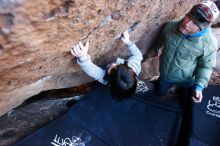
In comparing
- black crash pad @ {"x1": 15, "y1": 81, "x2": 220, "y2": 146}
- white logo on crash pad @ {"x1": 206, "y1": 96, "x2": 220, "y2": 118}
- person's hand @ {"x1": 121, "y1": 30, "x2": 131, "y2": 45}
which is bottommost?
white logo on crash pad @ {"x1": 206, "y1": 96, "x2": 220, "y2": 118}

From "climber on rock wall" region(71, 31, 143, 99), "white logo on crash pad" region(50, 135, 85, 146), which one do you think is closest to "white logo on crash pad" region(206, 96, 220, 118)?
"climber on rock wall" region(71, 31, 143, 99)

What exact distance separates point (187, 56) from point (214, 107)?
676mm

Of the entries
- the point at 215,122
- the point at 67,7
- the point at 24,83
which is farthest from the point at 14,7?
the point at 215,122

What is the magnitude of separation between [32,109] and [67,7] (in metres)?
1.56

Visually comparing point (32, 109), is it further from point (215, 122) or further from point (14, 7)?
point (215, 122)

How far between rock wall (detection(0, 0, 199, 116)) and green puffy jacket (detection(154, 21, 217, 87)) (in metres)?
0.26

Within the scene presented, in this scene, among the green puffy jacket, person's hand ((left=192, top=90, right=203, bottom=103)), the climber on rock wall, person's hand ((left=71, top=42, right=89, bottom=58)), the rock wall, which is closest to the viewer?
the rock wall

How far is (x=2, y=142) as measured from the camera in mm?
2672

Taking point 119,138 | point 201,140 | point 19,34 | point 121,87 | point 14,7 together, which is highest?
point 14,7

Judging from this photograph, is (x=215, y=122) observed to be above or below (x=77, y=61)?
below

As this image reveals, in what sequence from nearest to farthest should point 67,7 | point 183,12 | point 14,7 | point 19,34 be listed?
point 14,7 < point 19,34 < point 67,7 < point 183,12

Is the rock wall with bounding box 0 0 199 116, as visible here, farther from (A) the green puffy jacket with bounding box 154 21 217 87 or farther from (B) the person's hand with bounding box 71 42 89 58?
(A) the green puffy jacket with bounding box 154 21 217 87

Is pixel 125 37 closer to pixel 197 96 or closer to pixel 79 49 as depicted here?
pixel 79 49

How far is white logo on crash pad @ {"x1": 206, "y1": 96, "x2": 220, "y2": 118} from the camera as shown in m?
3.16
